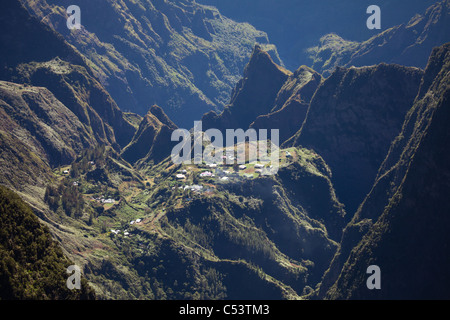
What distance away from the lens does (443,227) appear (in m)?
199
